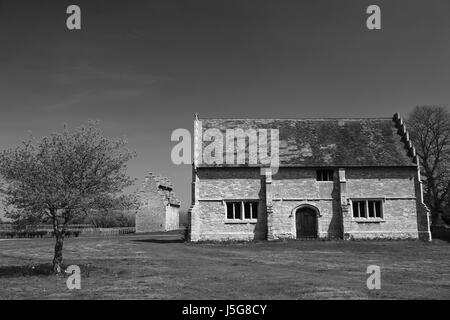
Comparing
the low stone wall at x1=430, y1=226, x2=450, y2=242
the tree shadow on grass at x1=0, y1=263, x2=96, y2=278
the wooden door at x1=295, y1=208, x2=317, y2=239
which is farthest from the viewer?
the low stone wall at x1=430, y1=226, x2=450, y2=242

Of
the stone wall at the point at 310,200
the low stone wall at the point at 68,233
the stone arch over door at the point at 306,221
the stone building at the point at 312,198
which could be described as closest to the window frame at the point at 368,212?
the stone building at the point at 312,198

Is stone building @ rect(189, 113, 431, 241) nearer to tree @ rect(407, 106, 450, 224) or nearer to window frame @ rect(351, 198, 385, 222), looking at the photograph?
window frame @ rect(351, 198, 385, 222)

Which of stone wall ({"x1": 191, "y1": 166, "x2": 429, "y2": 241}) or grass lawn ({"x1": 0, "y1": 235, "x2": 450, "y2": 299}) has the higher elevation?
stone wall ({"x1": 191, "y1": 166, "x2": 429, "y2": 241})

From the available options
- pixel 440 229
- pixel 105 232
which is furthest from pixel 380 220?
pixel 105 232

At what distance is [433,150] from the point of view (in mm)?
45625

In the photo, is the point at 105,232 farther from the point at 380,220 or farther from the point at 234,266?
the point at 234,266

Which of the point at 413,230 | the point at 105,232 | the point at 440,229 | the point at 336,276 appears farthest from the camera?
the point at 105,232

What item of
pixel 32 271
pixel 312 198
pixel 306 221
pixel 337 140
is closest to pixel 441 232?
pixel 337 140

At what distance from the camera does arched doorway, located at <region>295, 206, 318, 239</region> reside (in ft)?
110

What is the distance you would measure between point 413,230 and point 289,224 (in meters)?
9.57

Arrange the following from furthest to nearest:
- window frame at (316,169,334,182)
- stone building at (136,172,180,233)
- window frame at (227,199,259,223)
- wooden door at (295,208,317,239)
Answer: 1. stone building at (136,172,180,233)
2. window frame at (316,169,334,182)
3. wooden door at (295,208,317,239)
4. window frame at (227,199,259,223)

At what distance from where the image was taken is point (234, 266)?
19188 millimetres

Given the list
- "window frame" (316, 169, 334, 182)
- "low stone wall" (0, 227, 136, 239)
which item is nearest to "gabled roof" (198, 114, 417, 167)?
"window frame" (316, 169, 334, 182)

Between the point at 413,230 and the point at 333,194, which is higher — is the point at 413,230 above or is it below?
below
